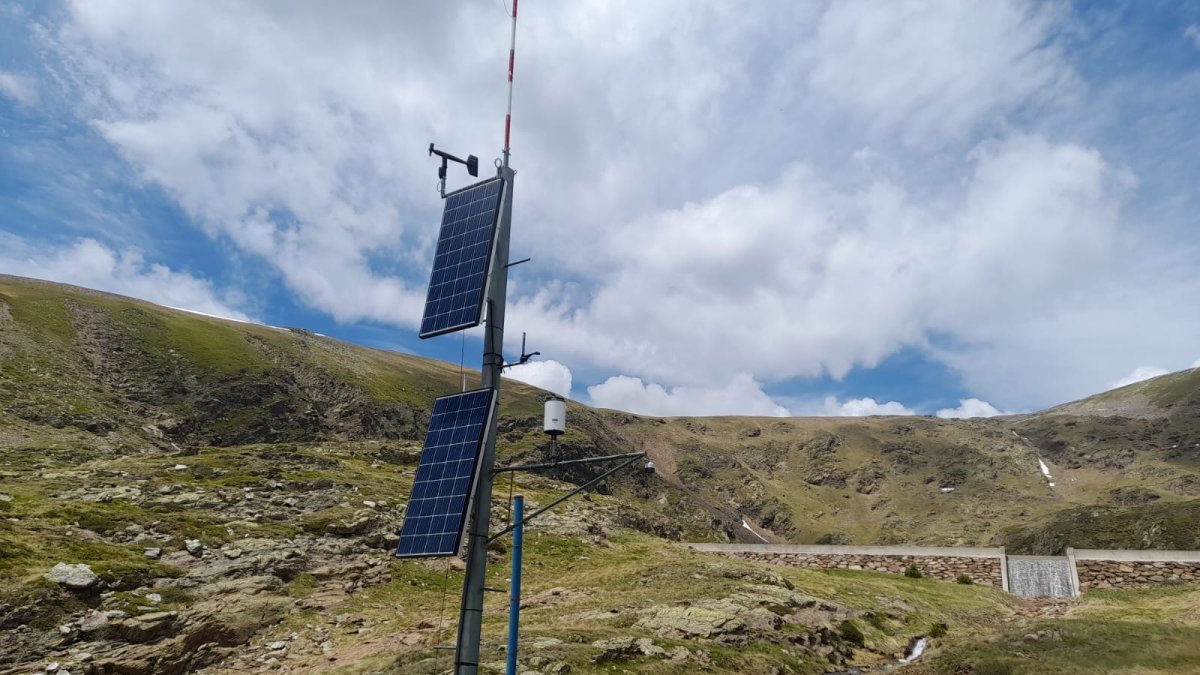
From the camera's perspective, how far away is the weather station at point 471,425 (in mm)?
16625

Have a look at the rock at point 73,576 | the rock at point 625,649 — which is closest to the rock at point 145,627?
the rock at point 73,576

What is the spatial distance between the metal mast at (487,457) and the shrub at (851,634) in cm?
2789

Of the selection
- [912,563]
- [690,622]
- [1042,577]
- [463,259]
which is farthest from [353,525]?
[1042,577]

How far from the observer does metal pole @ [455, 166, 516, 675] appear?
16.3 m

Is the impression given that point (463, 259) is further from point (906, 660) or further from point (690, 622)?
point (906, 660)

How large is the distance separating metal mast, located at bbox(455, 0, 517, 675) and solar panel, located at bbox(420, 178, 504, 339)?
1.11 feet

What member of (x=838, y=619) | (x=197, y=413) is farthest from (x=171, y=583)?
(x=197, y=413)

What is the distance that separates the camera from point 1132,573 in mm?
55812

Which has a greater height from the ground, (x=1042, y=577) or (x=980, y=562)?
(x=980, y=562)

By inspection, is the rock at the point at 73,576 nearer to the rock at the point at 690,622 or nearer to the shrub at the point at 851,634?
the rock at the point at 690,622

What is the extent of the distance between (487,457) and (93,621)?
79.4 ft

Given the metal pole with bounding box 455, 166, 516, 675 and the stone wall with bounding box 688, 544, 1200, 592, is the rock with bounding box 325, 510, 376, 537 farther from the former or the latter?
the stone wall with bounding box 688, 544, 1200, 592

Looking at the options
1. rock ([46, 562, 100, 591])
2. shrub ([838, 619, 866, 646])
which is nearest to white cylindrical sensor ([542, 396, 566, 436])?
rock ([46, 562, 100, 591])

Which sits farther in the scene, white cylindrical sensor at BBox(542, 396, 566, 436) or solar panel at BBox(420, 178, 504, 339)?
solar panel at BBox(420, 178, 504, 339)
